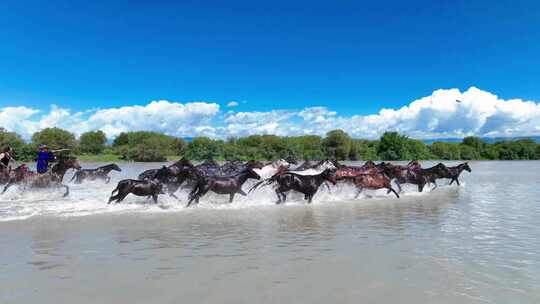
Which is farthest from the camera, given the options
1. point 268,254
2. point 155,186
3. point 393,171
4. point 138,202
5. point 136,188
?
point 393,171

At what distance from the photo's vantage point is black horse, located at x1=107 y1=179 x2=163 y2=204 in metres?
11.9

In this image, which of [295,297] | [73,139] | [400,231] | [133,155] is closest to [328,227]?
[400,231]

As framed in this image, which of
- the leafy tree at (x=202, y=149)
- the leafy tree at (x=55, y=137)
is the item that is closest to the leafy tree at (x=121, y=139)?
the leafy tree at (x=55, y=137)

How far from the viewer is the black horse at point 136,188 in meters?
11.9

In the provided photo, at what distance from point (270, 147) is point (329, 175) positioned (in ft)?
251

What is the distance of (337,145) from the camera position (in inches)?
3386

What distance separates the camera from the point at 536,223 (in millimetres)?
9070

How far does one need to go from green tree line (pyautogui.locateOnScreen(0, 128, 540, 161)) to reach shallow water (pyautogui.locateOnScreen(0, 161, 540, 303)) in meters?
55.5

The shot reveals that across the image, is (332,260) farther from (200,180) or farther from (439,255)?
(200,180)

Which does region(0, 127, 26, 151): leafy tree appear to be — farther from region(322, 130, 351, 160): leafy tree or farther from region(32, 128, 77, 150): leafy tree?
region(322, 130, 351, 160): leafy tree

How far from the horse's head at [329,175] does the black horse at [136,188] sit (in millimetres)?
5498

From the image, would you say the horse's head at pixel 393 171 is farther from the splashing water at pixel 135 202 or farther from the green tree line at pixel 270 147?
the green tree line at pixel 270 147

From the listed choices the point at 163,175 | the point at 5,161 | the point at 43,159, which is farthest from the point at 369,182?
the point at 5,161

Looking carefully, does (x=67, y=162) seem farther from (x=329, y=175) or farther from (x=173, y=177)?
(x=329, y=175)
